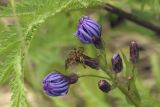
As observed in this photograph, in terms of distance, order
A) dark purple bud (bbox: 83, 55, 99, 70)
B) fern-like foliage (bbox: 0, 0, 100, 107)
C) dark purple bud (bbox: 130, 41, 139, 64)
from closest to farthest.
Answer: fern-like foliage (bbox: 0, 0, 100, 107) → dark purple bud (bbox: 83, 55, 99, 70) → dark purple bud (bbox: 130, 41, 139, 64)

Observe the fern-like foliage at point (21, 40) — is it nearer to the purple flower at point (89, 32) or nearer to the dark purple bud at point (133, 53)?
the purple flower at point (89, 32)

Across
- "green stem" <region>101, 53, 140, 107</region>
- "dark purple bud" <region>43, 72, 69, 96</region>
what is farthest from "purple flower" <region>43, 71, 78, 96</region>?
"green stem" <region>101, 53, 140, 107</region>

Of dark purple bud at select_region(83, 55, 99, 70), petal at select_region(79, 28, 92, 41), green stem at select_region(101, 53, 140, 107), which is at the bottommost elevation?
green stem at select_region(101, 53, 140, 107)

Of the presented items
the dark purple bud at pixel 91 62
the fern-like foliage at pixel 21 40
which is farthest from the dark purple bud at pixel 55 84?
the fern-like foliage at pixel 21 40

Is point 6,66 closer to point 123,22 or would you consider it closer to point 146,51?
point 123,22

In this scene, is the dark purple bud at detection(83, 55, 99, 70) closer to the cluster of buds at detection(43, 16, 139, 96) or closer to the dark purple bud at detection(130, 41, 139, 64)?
the cluster of buds at detection(43, 16, 139, 96)

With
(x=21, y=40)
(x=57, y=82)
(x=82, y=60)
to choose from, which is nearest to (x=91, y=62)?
(x=82, y=60)

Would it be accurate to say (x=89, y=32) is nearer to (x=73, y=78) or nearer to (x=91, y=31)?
(x=91, y=31)

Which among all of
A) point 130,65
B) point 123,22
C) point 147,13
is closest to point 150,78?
point 123,22
